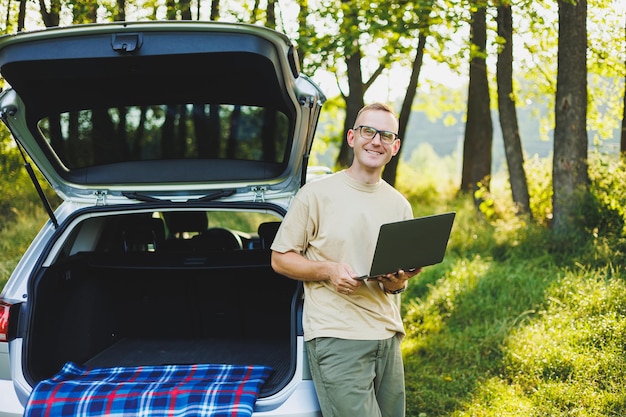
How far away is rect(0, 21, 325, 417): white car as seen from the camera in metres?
3.00

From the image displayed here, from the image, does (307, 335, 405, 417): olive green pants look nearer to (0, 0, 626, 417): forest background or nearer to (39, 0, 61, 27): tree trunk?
(0, 0, 626, 417): forest background

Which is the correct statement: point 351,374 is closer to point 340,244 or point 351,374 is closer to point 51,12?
point 340,244

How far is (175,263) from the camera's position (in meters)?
4.08

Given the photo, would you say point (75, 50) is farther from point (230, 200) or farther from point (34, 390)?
point (34, 390)

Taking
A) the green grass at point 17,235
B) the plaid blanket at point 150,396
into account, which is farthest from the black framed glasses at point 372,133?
the green grass at point 17,235

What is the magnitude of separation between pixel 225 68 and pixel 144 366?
160 cm

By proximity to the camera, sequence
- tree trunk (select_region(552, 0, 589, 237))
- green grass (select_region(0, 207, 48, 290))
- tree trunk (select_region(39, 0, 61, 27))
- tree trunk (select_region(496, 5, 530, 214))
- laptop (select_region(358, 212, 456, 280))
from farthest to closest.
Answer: tree trunk (select_region(496, 5, 530, 214)) → green grass (select_region(0, 207, 48, 290)) → tree trunk (select_region(39, 0, 61, 27)) → tree trunk (select_region(552, 0, 589, 237)) → laptop (select_region(358, 212, 456, 280))

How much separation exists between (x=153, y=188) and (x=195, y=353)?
3.50ft

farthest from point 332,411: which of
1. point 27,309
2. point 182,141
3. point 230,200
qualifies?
point 182,141

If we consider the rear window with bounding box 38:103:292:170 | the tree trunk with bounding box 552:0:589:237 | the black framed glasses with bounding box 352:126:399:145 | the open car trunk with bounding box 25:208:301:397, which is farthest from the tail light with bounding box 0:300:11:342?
the tree trunk with bounding box 552:0:589:237

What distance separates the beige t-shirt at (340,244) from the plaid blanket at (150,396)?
42 cm

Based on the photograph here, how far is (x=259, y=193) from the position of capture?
346 cm

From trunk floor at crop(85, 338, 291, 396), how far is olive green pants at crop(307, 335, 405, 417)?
0.75m

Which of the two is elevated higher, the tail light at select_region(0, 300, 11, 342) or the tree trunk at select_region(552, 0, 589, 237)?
the tree trunk at select_region(552, 0, 589, 237)
